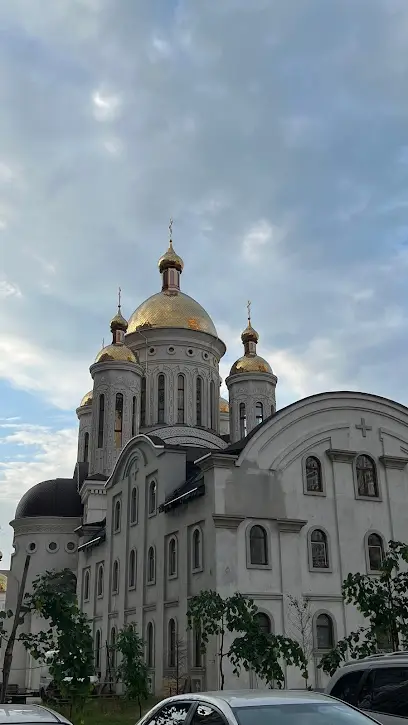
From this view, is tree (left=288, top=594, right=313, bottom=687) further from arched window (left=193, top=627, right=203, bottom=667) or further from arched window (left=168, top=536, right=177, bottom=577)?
arched window (left=168, top=536, right=177, bottom=577)

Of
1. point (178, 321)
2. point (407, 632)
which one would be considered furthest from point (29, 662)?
point (407, 632)

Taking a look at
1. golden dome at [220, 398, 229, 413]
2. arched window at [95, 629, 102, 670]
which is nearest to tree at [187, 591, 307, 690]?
arched window at [95, 629, 102, 670]

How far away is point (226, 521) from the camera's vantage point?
2320 cm

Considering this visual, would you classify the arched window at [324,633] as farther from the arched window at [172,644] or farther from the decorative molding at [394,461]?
the decorative molding at [394,461]

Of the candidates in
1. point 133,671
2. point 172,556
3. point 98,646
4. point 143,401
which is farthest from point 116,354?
point 133,671

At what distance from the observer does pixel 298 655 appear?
1656 cm

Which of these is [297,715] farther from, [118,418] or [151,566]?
[118,418]

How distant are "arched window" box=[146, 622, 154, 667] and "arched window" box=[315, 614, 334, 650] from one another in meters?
6.19

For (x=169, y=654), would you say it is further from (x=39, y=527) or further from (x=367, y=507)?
(x=39, y=527)

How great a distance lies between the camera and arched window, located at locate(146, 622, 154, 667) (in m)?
26.3

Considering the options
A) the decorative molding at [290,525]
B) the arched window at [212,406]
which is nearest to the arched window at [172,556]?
the decorative molding at [290,525]

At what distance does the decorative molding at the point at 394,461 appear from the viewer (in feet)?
87.3

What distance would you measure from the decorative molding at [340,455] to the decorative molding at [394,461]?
1.21 m

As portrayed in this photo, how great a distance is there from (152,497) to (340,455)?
7.65m
